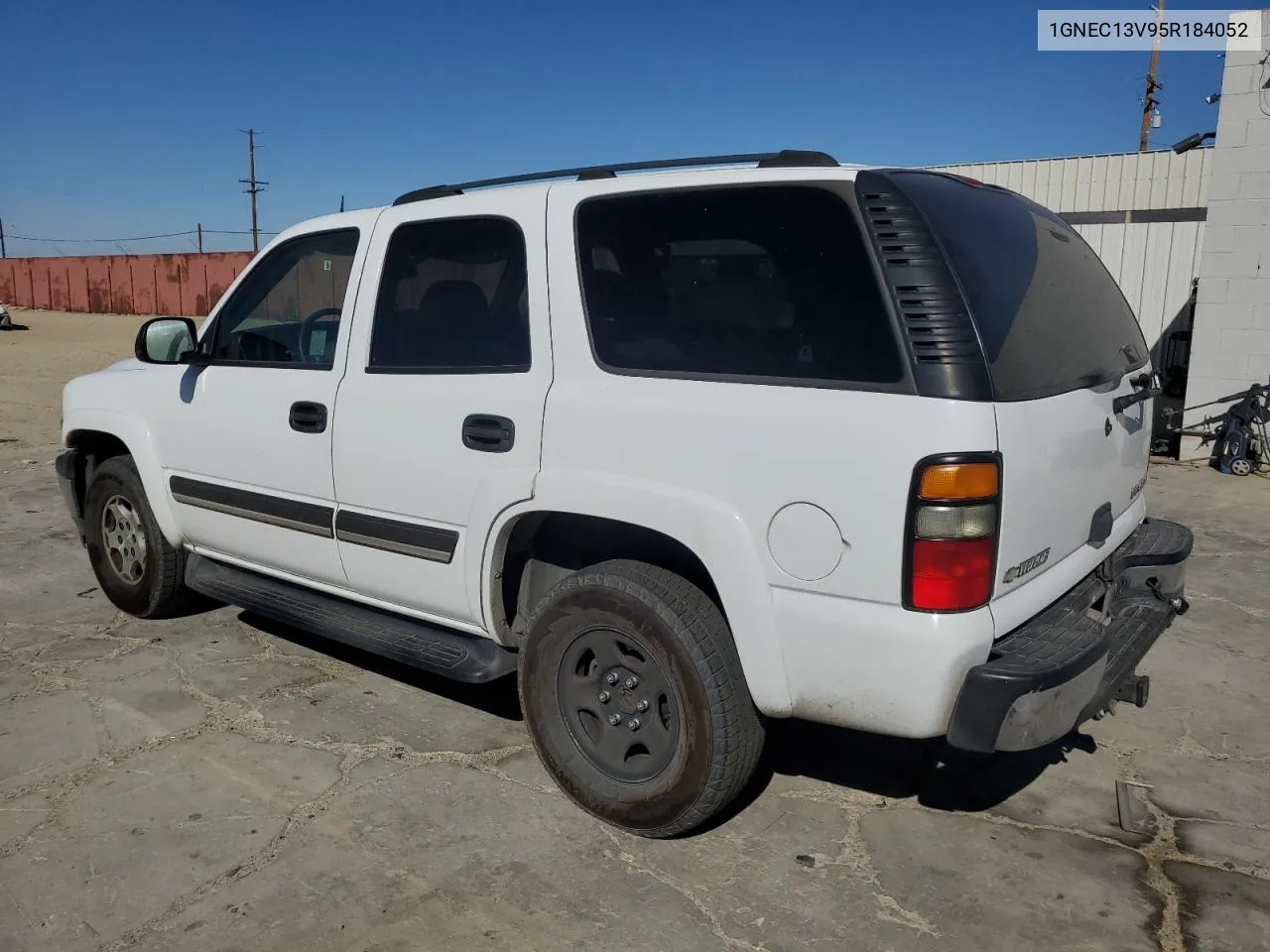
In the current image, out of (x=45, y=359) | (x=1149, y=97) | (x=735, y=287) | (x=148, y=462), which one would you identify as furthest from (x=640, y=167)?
(x=1149, y=97)

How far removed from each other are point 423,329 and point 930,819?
232cm

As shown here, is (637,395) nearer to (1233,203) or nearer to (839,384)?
(839,384)

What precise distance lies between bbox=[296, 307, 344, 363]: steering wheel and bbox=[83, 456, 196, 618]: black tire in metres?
1.28

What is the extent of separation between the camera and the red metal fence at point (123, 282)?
3694 centimetres

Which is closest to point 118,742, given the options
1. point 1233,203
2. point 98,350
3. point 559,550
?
point 559,550

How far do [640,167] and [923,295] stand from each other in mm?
1174

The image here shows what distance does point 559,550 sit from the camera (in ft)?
11.1

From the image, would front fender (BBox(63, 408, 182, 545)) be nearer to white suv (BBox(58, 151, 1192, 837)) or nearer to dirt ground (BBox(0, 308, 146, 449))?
white suv (BBox(58, 151, 1192, 837))

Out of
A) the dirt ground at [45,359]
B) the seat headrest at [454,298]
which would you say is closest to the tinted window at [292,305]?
the seat headrest at [454,298]

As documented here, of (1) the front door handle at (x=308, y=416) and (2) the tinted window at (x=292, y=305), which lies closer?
(1) the front door handle at (x=308, y=416)

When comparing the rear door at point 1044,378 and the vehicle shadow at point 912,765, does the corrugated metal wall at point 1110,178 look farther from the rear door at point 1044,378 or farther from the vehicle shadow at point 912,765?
the vehicle shadow at point 912,765

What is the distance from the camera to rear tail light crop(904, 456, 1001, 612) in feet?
7.96

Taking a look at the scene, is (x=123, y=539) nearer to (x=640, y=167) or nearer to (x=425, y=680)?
(x=425, y=680)

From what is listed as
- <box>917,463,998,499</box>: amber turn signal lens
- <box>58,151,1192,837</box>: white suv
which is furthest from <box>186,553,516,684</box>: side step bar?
<box>917,463,998,499</box>: amber turn signal lens
